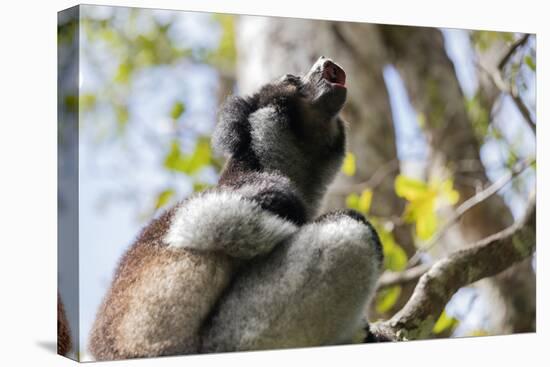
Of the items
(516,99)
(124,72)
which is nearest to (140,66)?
(124,72)

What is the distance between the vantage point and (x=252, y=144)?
510cm

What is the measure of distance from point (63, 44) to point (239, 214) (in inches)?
68.5

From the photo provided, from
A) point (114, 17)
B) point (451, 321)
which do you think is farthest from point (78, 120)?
point (451, 321)

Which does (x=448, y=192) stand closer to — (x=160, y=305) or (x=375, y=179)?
(x=375, y=179)

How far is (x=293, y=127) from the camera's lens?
5.30m

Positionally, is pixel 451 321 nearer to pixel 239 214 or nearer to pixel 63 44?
pixel 239 214

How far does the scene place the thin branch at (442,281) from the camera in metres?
5.30

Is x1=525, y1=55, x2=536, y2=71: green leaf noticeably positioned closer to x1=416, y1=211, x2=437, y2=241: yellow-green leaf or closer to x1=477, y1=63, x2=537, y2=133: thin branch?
x1=477, y1=63, x2=537, y2=133: thin branch

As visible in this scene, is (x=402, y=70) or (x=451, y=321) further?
(x=402, y=70)

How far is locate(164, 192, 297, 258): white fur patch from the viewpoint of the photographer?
4379mm

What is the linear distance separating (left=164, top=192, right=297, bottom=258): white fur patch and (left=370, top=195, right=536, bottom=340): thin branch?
1154 millimetres

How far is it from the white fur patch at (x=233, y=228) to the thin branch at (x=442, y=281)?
1.15 meters

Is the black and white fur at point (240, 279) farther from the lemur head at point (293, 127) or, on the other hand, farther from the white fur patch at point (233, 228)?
the lemur head at point (293, 127)

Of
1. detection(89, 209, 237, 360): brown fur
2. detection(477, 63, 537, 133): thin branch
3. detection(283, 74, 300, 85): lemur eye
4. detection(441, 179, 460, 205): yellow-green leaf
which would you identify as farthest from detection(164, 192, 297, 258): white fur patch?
detection(441, 179, 460, 205): yellow-green leaf
